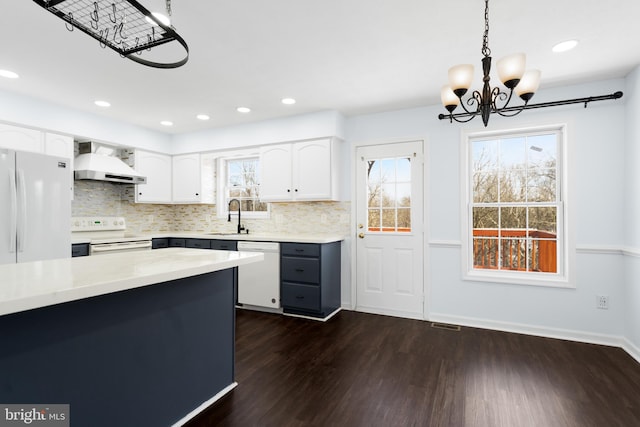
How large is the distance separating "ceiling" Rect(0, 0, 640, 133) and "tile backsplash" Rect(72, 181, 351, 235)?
1.22 meters

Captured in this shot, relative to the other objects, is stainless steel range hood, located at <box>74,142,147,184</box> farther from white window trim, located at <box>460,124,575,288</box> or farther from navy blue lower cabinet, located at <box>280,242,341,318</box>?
white window trim, located at <box>460,124,575,288</box>

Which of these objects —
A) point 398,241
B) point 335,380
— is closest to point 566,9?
point 398,241

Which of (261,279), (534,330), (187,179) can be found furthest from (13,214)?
(534,330)

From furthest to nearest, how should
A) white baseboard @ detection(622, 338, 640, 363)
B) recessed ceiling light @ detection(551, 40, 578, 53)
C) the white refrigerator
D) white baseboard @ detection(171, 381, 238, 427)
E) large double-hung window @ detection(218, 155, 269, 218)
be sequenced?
large double-hung window @ detection(218, 155, 269, 218), white baseboard @ detection(622, 338, 640, 363), the white refrigerator, recessed ceiling light @ detection(551, 40, 578, 53), white baseboard @ detection(171, 381, 238, 427)

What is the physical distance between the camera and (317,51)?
2521 mm

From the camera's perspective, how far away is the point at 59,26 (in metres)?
2.18

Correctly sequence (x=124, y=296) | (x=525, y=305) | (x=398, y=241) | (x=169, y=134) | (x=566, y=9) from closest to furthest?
(x=124, y=296) → (x=566, y=9) → (x=525, y=305) → (x=398, y=241) → (x=169, y=134)

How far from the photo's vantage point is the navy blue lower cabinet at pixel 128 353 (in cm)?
122

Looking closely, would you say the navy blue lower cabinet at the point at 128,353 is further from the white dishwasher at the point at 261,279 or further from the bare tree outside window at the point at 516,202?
the bare tree outside window at the point at 516,202

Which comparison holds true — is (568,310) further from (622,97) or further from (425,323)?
(622,97)

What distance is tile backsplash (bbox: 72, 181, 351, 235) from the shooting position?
423cm

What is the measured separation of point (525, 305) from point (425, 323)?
3.26 feet

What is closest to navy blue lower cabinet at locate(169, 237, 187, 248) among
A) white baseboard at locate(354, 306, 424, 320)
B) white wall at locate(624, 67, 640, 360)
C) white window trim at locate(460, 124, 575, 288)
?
white baseboard at locate(354, 306, 424, 320)

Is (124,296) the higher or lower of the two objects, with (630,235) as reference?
lower
